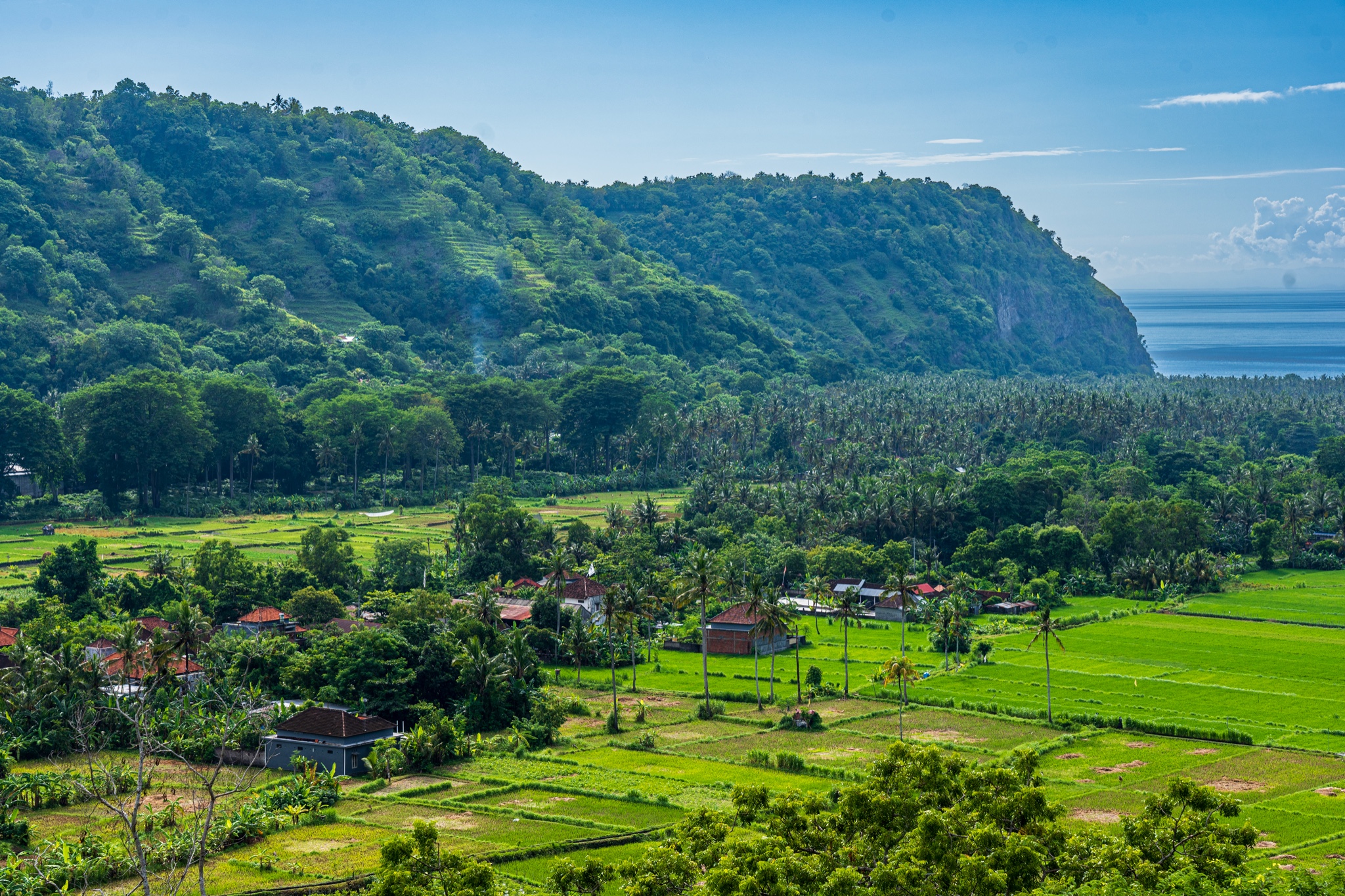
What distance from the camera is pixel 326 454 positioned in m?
127

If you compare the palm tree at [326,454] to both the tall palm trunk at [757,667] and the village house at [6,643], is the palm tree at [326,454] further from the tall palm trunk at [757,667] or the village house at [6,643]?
the tall palm trunk at [757,667]

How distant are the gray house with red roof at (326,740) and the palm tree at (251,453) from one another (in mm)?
71106

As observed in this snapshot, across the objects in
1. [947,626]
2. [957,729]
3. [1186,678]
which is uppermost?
[947,626]

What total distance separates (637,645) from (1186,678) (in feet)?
100

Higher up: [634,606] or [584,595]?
[634,606]

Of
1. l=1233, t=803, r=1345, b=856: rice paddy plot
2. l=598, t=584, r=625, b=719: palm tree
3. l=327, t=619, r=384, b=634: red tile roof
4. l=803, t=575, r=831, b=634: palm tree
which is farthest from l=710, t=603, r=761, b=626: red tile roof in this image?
l=1233, t=803, r=1345, b=856: rice paddy plot

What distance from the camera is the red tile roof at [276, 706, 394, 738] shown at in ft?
179

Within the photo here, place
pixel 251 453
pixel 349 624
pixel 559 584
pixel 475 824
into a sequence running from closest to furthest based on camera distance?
pixel 475 824 → pixel 349 624 → pixel 559 584 → pixel 251 453

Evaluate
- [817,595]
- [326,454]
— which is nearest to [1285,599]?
[817,595]

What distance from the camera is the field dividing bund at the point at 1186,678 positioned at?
2389 inches

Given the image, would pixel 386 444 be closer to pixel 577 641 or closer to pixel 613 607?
pixel 577 641

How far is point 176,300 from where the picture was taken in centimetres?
19025

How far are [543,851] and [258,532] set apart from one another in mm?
71272

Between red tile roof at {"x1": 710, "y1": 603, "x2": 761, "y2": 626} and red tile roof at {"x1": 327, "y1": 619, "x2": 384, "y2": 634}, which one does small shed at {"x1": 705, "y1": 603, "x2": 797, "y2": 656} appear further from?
red tile roof at {"x1": 327, "y1": 619, "x2": 384, "y2": 634}
